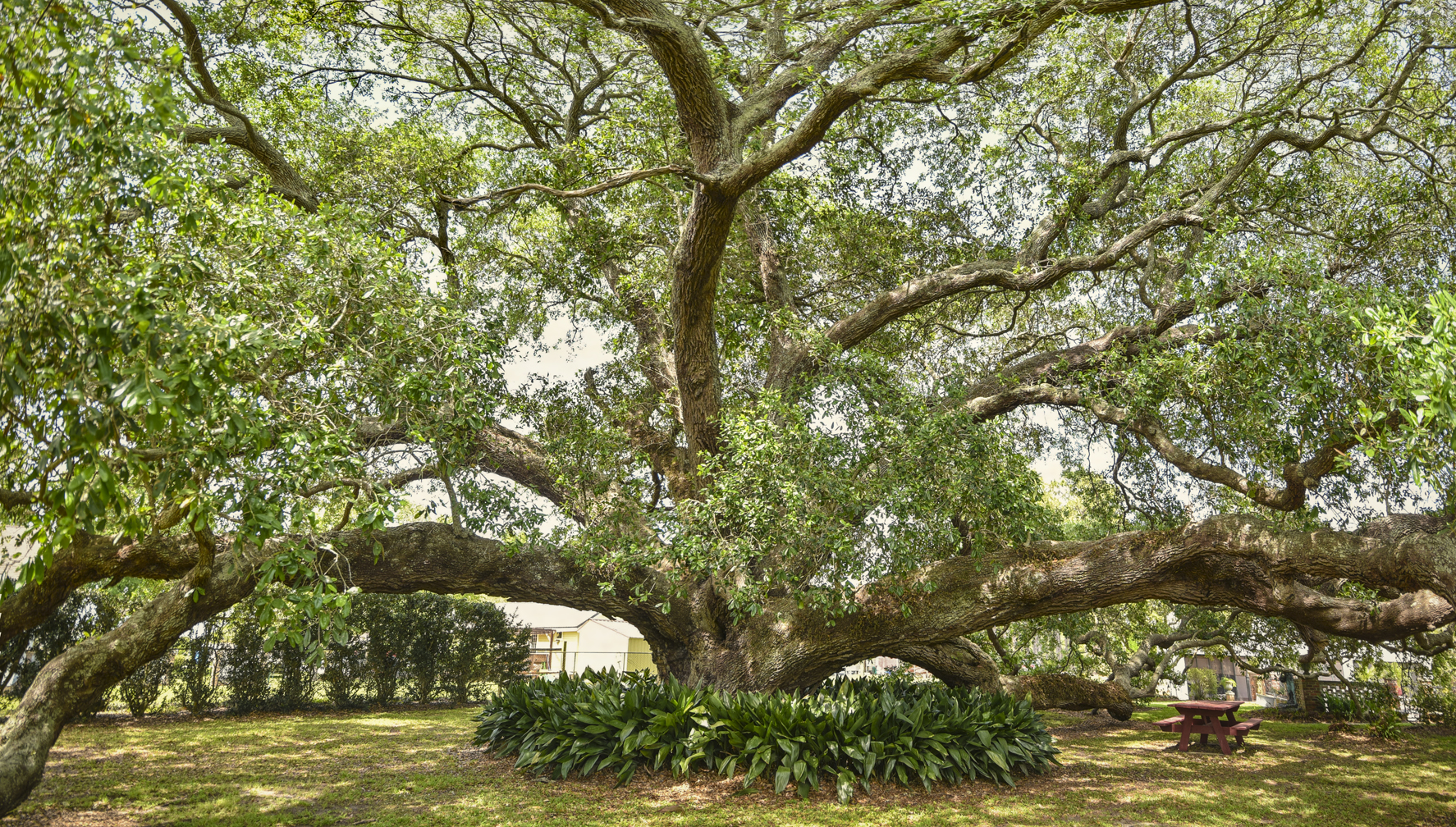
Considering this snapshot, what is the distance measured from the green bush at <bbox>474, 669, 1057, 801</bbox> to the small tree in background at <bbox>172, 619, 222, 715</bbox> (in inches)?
271

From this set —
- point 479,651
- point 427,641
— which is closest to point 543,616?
point 479,651

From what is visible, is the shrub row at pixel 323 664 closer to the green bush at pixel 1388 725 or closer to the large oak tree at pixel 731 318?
the large oak tree at pixel 731 318

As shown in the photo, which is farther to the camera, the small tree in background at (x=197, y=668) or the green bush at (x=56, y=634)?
the small tree in background at (x=197, y=668)

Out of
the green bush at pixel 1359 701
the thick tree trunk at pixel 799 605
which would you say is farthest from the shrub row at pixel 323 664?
the green bush at pixel 1359 701

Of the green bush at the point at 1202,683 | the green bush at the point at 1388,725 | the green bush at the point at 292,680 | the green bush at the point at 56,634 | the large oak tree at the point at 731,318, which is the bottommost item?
the green bush at the point at 1202,683

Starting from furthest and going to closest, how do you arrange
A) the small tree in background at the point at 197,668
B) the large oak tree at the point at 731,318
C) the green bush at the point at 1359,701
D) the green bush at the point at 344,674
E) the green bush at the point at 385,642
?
the green bush at the point at 385,642
the green bush at the point at 344,674
the green bush at the point at 1359,701
the small tree in background at the point at 197,668
the large oak tree at the point at 731,318

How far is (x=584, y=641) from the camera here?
20547mm

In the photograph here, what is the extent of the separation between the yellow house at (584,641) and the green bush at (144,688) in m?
5.77

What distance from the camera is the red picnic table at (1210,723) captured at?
1043cm

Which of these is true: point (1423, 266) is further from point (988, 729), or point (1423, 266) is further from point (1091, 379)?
point (988, 729)

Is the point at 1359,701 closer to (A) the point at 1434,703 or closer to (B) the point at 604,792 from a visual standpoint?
(A) the point at 1434,703

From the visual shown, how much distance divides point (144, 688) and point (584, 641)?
10401mm

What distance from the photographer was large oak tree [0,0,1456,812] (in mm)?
3533

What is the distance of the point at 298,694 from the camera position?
13.2 m
